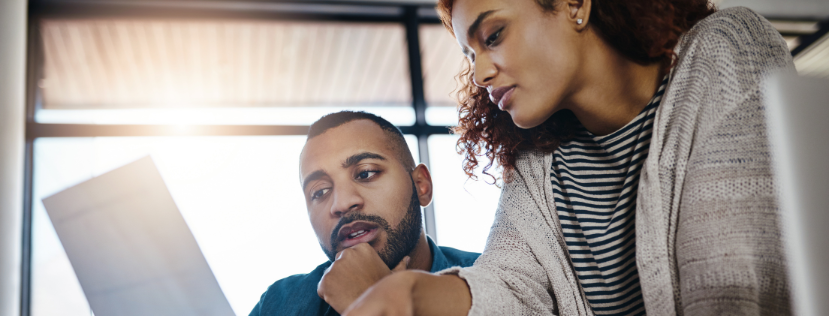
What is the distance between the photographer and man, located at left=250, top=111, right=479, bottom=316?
1.21 metres

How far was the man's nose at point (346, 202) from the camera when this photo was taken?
120 centimetres

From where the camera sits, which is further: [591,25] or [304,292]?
[304,292]

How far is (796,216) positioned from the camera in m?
0.21

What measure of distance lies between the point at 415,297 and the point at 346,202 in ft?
1.65

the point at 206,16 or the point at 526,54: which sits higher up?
the point at 206,16

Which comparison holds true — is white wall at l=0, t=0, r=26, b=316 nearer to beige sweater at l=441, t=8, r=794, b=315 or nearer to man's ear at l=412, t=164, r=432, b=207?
man's ear at l=412, t=164, r=432, b=207

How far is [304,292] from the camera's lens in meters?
1.42

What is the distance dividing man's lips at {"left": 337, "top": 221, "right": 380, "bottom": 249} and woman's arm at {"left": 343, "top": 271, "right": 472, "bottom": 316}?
0.40 metres

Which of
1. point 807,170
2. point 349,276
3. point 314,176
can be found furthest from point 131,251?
point 807,170

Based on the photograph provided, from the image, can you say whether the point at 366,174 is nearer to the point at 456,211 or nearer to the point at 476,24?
the point at 476,24

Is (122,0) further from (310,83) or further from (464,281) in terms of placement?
(464,281)

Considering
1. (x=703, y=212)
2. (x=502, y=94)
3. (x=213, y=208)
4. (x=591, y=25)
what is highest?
(x=213, y=208)

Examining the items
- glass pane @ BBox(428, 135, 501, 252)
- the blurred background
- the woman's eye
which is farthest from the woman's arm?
glass pane @ BBox(428, 135, 501, 252)

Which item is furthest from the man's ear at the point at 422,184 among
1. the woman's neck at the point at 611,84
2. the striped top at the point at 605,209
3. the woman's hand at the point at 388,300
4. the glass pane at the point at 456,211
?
the glass pane at the point at 456,211
